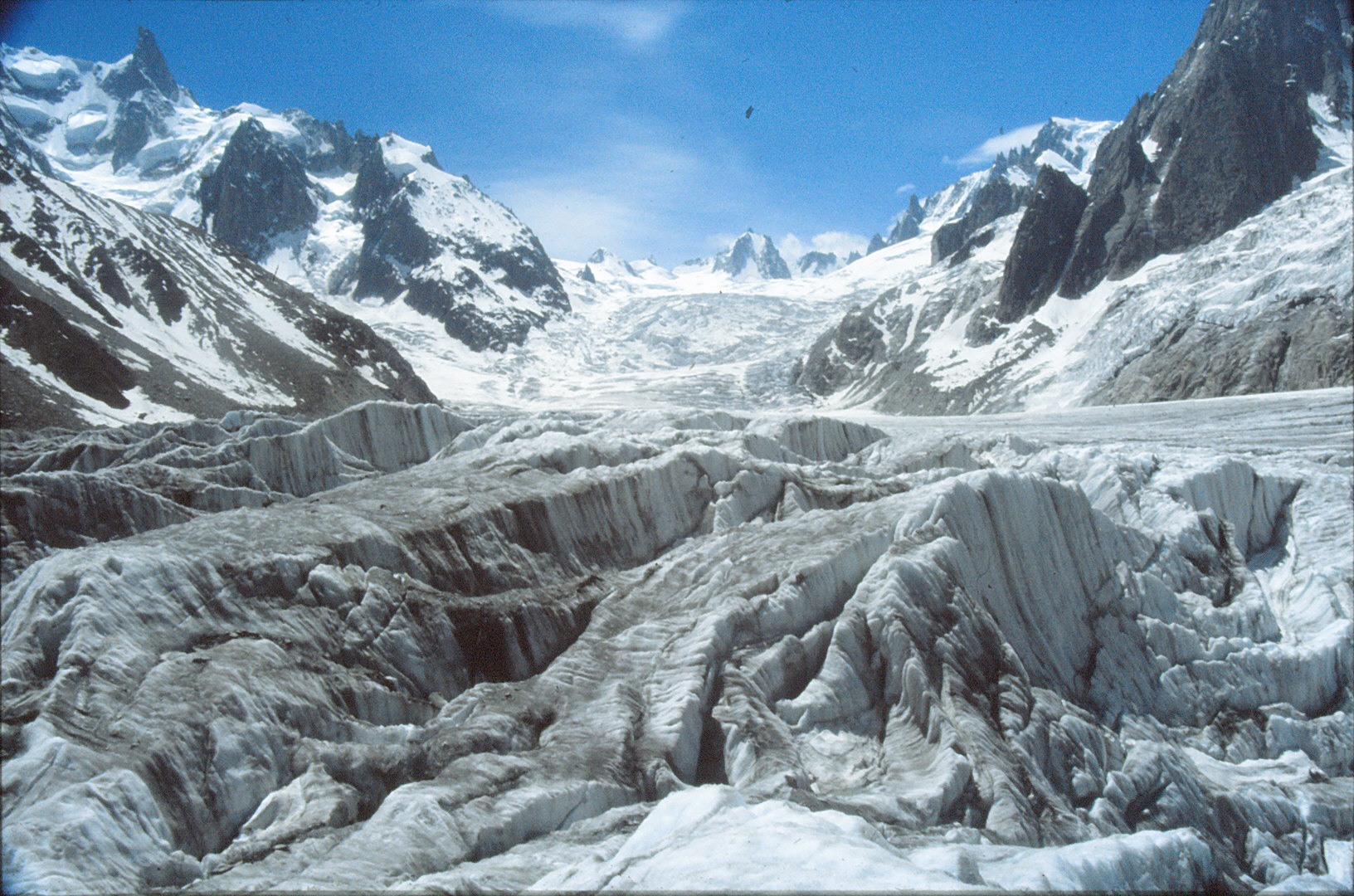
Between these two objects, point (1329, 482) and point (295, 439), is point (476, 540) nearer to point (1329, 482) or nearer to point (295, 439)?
point (295, 439)

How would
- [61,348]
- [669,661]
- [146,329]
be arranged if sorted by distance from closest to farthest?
[669,661]
[61,348]
[146,329]

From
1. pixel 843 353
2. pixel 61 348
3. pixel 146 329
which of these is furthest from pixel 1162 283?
pixel 146 329

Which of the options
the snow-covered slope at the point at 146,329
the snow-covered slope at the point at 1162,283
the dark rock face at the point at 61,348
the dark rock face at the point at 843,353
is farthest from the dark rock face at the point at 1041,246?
the dark rock face at the point at 61,348

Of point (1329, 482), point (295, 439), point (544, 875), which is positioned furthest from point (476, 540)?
point (1329, 482)

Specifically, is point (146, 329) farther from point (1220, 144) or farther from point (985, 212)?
point (985, 212)

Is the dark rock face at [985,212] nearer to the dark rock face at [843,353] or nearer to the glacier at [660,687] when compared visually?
the dark rock face at [843,353]

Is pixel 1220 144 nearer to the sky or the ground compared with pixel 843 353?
nearer to the sky
